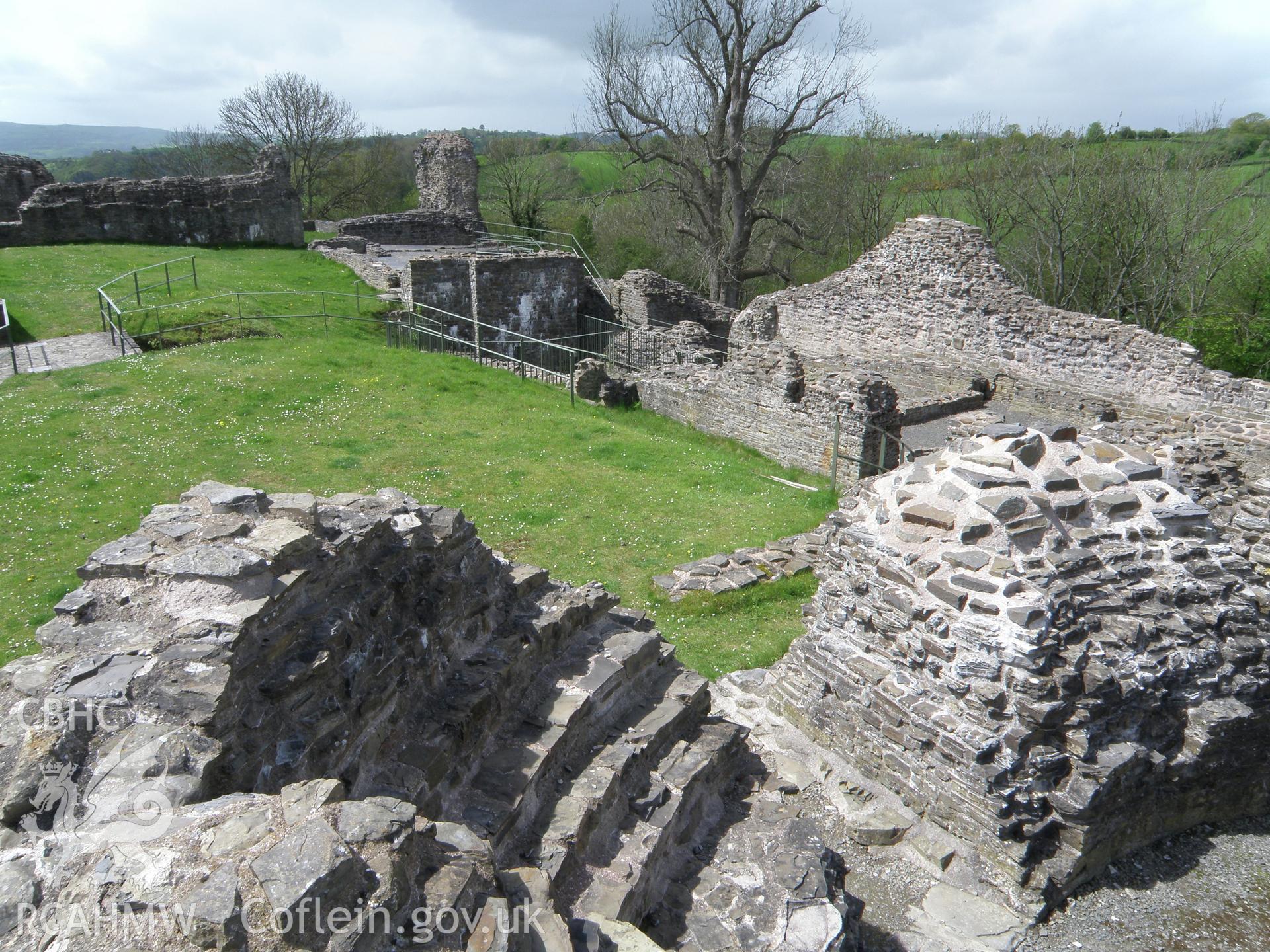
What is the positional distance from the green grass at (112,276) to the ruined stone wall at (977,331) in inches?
499

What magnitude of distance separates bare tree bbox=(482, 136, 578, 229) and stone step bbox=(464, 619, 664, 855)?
114 feet

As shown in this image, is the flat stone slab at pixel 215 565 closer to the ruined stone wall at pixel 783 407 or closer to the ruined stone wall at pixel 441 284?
the ruined stone wall at pixel 783 407

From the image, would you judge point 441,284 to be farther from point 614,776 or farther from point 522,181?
point 522,181

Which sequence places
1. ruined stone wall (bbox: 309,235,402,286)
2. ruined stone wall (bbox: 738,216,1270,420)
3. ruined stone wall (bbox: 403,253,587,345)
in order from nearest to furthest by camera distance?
ruined stone wall (bbox: 738,216,1270,420)
ruined stone wall (bbox: 403,253,587,345)
ruined stone wall (bbox: 309,235,402,286)

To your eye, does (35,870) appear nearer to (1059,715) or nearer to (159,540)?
(159,540)

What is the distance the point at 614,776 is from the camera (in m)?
5.23

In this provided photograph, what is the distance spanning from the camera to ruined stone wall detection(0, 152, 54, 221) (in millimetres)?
26438

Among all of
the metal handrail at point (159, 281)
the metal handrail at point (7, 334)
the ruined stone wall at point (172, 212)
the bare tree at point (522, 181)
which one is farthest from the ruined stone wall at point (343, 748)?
the bare tree at point (522, 181)

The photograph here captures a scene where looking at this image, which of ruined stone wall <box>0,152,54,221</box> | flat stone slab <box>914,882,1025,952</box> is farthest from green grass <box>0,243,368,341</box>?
flat stone slab <box>914,882,1025,952</box>

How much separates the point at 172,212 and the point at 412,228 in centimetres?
764

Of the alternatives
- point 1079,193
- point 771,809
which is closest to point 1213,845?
point 771,809

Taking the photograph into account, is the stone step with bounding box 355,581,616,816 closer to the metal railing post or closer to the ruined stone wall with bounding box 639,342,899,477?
the metal railing post

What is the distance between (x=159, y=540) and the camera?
14.3 ft

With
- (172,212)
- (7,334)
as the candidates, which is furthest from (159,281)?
(172,212)
